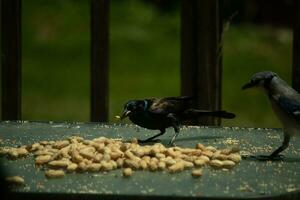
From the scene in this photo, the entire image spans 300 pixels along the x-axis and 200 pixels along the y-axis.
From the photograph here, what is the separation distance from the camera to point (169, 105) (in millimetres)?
3244

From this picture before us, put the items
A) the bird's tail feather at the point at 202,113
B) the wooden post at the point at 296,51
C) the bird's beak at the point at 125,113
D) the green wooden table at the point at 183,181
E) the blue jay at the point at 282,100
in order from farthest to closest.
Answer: the wooden post at the point at 296,51 → the bird's tail feather at the point at 202,113 → the bird's beak at the point at 125,113 → the blue jay at the point at 282,100 → the green wooden table at the point at 183,181

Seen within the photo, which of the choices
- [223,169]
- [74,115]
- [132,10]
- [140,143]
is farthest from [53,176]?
[132,10]

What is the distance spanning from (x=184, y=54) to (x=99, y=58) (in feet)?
1.36

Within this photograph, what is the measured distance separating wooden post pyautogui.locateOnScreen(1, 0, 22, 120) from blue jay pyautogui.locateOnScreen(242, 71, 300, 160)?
152 centimetres

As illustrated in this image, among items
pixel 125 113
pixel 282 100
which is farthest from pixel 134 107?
pixel 282 100

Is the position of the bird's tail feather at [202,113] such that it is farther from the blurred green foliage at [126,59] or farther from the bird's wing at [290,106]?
the blurred green foliage at [126,59]

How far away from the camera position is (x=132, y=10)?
10.4 metres

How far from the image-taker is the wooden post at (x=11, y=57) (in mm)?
4160

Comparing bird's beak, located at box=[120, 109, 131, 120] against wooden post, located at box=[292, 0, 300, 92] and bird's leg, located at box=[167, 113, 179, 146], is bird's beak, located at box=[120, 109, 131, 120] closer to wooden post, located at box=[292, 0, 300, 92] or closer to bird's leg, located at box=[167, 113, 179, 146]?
bird's leg, located at box=[167, 113, 179, 146]

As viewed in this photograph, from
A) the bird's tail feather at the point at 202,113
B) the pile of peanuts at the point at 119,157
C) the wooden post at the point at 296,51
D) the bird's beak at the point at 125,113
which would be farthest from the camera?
the wooden post at the point at 296,51

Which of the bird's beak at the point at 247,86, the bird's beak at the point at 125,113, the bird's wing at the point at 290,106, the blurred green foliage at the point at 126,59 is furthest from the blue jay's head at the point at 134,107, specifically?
the blurred green foliage at the point at 126,59

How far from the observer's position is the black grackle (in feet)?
10.4

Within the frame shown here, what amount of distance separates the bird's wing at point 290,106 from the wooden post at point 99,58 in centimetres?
130

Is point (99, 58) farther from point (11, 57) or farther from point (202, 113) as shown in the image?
point (202, 113)
